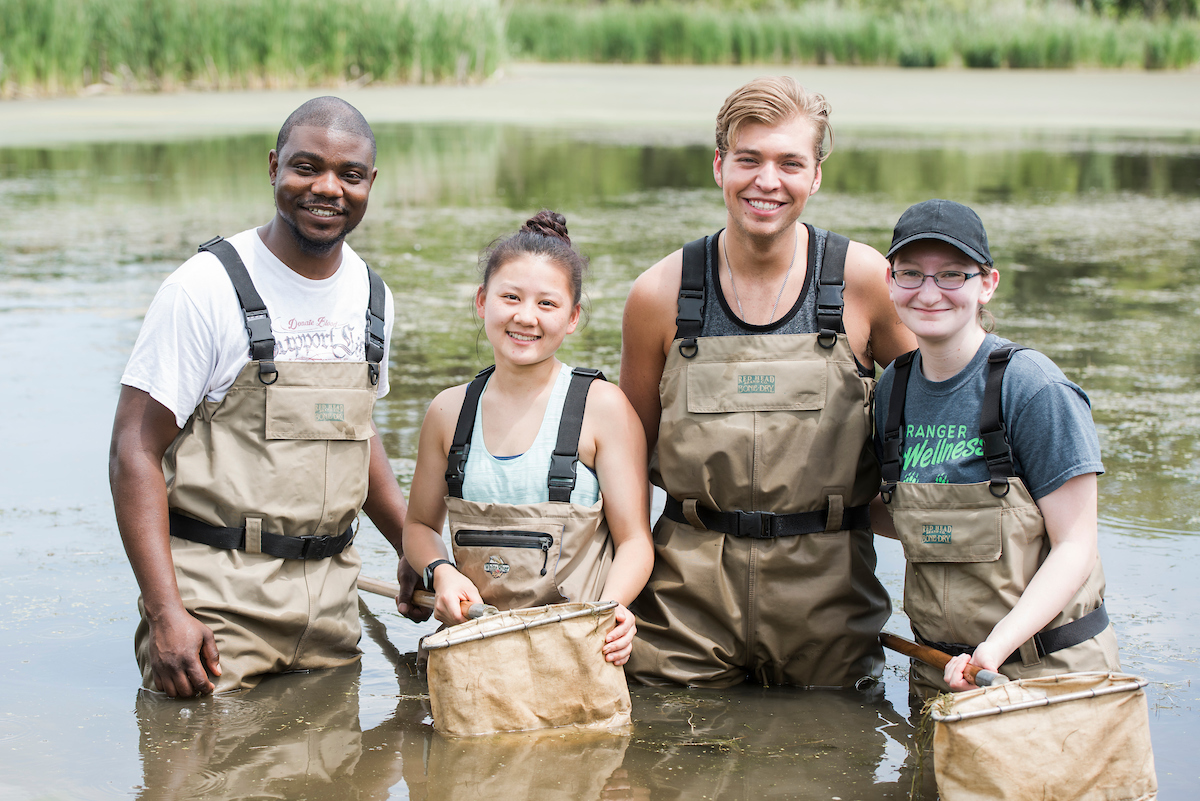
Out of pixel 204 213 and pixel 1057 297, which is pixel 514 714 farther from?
pixel 204 213

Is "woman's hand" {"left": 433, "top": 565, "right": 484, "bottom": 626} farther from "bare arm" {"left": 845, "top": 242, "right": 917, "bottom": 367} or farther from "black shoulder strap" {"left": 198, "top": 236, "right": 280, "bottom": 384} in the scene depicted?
"bare arm" {"left": 845, "top": 242, "right": 917, "bottom": 367}

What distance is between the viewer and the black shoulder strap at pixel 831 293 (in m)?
3.65

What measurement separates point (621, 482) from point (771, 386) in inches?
20.4

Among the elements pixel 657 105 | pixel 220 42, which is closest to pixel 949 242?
pixel 220 42

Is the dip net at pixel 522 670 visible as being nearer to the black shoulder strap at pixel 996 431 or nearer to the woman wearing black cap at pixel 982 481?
the woman wearing black cap at pixel 982 481

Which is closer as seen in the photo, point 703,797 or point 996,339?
point 703,797

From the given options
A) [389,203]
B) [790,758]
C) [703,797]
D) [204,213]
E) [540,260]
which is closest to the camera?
[703,797]

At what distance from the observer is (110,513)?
17.2 feet

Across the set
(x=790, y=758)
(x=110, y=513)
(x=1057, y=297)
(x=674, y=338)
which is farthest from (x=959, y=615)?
(x=1057, y=297)

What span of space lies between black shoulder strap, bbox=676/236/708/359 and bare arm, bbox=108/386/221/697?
4.86 feet

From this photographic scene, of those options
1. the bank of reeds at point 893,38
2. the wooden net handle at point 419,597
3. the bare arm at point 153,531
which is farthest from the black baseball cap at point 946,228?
the bank of reeds at point 893,38

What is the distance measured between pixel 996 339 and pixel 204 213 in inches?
429

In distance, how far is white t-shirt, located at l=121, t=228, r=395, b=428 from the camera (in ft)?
11.4

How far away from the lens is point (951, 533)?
3.26 meters
